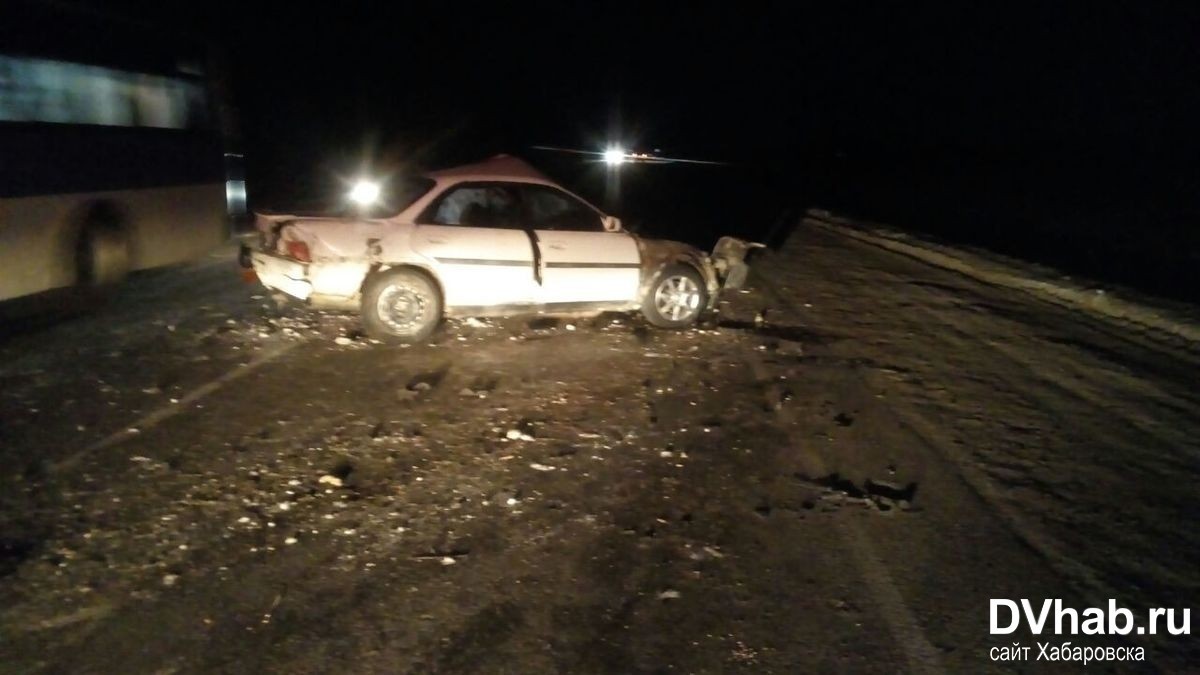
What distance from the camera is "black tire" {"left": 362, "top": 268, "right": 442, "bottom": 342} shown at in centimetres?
855

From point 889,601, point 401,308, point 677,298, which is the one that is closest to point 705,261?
point 677,298

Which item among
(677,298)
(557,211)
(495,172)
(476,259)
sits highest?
(495,172)

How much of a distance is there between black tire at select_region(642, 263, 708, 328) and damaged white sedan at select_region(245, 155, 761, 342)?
A: 0.01 metres

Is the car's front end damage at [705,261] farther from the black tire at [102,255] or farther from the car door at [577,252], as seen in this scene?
the black tire at [102,255]

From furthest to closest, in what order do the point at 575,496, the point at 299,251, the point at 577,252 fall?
the point at 577,252
the point at 299,251
the point at 575,496

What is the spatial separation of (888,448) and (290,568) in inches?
155

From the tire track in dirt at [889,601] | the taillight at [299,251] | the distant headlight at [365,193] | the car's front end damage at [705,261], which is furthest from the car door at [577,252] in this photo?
the tire track in dirt at [889,601]

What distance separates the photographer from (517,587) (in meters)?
4.57

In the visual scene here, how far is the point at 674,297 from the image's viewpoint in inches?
385

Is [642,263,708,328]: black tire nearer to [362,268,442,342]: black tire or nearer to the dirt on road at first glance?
the dirt on road

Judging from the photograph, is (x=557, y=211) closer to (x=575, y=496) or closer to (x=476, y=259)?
(x=476, y=259)

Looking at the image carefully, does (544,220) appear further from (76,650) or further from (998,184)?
(998,184)

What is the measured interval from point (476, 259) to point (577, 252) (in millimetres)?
1022

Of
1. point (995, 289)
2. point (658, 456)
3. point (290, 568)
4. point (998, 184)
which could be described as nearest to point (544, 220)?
point (658, 456)
